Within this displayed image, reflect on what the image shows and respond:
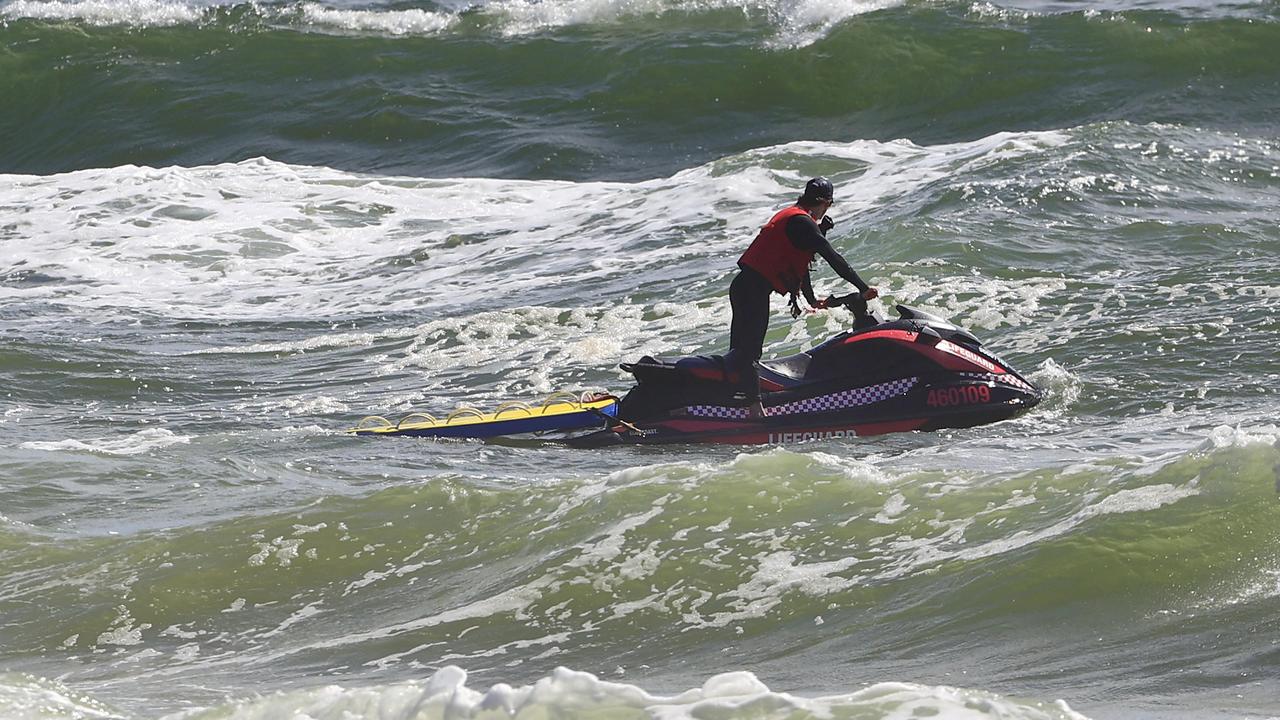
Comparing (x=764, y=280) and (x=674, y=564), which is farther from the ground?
(x=764, y=280)

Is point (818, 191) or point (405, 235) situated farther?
point (405, 235)

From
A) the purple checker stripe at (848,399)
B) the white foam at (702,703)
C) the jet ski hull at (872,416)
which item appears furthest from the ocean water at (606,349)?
the purple checker stripe at (848,399)

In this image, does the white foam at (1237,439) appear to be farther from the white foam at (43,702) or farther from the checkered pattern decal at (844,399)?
the white foam at (43,702)

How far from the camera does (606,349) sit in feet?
40.1

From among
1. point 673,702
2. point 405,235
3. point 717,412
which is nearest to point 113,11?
point 405,235

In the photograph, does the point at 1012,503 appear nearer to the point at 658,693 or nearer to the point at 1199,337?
the point at 658,693

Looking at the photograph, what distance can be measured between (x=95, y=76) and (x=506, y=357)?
48.6 feet

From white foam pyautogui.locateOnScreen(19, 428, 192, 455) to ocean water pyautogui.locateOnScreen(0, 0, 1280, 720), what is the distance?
0.04 metres

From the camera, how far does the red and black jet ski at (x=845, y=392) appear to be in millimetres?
9438

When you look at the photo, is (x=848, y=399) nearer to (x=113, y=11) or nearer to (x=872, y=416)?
(x=872, y=416)

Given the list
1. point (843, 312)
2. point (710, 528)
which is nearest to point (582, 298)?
point (843, 312)

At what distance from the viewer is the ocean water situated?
575 centimetres

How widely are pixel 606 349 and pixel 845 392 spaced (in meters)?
3.16

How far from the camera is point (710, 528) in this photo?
706 centimetres
